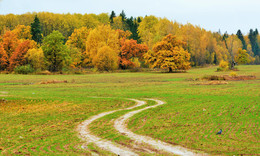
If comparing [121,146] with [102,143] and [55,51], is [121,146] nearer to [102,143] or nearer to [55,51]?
[102,143]

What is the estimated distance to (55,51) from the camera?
255ft

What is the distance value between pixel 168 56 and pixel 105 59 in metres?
17.5

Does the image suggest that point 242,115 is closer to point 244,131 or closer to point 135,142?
point 244,131

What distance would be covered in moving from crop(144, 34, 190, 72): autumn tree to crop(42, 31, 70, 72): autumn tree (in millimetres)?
22455

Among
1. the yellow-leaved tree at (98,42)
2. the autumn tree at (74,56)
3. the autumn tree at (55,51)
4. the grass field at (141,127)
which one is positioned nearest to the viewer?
the grass field at (141,127)

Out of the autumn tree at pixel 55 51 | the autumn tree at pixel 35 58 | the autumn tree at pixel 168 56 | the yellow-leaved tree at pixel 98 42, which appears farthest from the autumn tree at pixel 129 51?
the autumn tree at pixel 35 58

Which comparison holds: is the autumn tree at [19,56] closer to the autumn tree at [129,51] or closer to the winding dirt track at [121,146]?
the autumn tree at [129,51]

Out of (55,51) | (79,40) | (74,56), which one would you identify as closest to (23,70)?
(55,51)

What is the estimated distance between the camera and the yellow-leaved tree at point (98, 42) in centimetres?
8512

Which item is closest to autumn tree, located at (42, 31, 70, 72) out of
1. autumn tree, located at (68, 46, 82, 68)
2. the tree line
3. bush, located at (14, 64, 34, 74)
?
the tree line

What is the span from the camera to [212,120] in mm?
13578

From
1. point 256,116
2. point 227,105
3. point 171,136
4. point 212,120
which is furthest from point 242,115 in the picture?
point 171,136

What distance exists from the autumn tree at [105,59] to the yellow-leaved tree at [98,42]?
307 cm

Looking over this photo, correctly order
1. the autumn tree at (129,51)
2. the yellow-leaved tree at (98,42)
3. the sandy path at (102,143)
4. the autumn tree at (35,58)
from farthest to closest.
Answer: the autumn tree at (129,51), the yellow-leaved tree at (98,42), the autumn tree at (35,58), the sandy path at (102,143)
